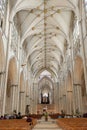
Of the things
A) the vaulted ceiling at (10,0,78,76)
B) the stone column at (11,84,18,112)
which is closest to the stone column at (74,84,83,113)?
the vaulted ceiling at (10,0,78,76)

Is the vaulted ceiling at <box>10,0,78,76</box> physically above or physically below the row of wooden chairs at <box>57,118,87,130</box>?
above

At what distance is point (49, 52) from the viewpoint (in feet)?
117

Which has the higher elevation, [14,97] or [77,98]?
[14,97]

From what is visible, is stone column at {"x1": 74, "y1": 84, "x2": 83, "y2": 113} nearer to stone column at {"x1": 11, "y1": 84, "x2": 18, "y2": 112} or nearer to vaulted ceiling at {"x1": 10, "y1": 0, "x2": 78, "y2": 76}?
vaulted ceiling at {"x1": 10, "y1": 0, "x2": 78, "y2": 76}

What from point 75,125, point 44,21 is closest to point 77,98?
point 44,21

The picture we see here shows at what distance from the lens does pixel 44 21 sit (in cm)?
→ 2397

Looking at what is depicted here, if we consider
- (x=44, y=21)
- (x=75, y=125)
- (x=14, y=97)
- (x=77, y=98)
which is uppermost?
(x=44, y=21)

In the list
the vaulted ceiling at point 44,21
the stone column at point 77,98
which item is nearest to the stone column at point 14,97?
the vaulted ceiling at point 44,21

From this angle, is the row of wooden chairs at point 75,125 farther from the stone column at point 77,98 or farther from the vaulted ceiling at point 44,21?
the vaulted ceiling at point 44,21

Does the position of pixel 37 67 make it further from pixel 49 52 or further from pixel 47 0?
pixel 47 0

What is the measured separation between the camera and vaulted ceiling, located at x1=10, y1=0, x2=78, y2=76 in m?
19.5

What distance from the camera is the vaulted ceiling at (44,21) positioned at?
1951 centimetres

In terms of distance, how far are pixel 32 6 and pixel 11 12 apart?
3126 mm

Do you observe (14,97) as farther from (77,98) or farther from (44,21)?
(44,21)
